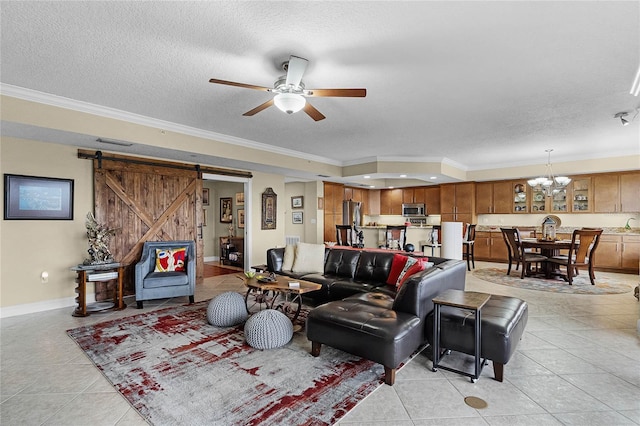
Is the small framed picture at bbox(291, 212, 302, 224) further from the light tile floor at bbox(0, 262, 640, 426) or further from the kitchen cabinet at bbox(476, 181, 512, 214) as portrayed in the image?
the light tile floor at bbox(0, 262, 640, 426)

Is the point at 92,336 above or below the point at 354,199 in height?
below

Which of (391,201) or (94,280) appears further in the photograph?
(391,201)

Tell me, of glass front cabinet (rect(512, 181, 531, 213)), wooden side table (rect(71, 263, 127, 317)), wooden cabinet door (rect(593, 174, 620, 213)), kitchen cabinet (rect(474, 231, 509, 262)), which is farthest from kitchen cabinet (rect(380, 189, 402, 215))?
wooden side table (rect(71, 263, 127, 317))

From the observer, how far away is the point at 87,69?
287 cm

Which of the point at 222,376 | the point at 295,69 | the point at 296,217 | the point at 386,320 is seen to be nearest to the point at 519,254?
the point at 386,320

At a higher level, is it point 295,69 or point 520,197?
point 295,69

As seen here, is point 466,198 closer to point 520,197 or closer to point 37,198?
point 520,197

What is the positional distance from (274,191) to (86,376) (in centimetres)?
529

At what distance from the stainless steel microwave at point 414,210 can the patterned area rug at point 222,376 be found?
7540 mm

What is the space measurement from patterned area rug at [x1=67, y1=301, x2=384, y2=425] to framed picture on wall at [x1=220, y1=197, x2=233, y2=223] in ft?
17.6

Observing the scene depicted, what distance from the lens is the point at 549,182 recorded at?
6.59 meters

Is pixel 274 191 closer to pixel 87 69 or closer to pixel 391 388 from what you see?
pixel 87 69


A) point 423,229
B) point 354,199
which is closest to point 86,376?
point 423,229

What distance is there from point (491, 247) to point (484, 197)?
1396 mm
